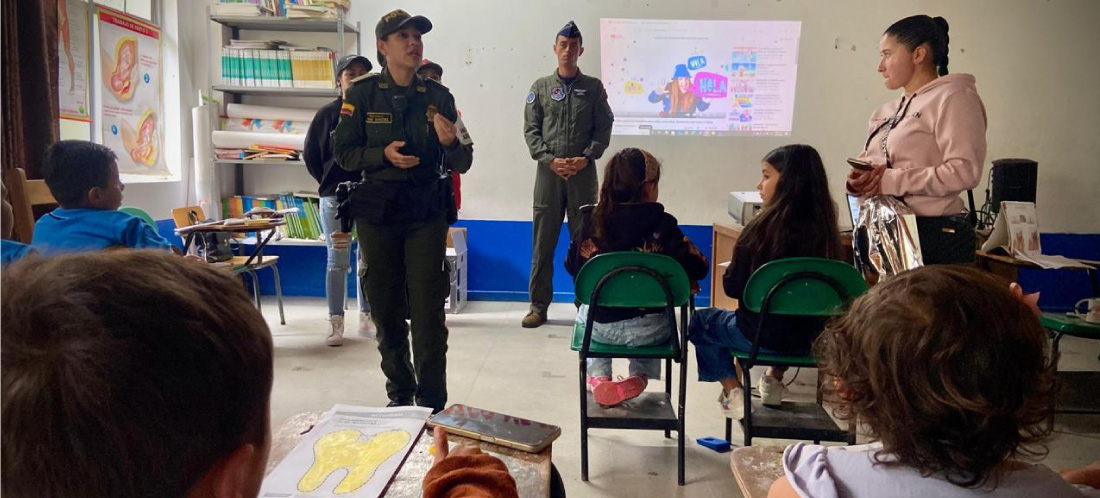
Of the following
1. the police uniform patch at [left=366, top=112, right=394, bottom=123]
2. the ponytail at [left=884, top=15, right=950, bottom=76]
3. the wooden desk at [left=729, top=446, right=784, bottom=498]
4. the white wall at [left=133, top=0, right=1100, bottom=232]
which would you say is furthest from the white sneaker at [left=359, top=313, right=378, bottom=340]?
the wooden desk at [left=729, top=446, right=784, bottom=498]

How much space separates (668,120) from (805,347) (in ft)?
10.1

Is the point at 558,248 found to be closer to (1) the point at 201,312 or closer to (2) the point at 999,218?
(2) the point at 999,218

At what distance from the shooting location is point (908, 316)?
0.81m

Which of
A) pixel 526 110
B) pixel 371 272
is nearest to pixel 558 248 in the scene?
pixel 526 110

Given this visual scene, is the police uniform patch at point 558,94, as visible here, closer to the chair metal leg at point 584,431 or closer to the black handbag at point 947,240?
the chair metal leg at point 584,431

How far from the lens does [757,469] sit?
1066mm

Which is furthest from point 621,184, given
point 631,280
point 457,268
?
point 457,268

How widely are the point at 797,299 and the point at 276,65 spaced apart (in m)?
3.97

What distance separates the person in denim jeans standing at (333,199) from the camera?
3.53 m

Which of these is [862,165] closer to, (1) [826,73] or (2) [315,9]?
(1) [826,73]

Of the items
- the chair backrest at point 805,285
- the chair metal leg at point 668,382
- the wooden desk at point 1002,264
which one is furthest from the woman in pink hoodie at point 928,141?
the wooden desk at point 1002,264

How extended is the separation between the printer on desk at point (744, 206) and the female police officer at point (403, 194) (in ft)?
6.15

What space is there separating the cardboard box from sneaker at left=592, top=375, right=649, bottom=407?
230 centimetres

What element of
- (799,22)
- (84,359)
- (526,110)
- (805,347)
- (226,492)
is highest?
(799,22)
